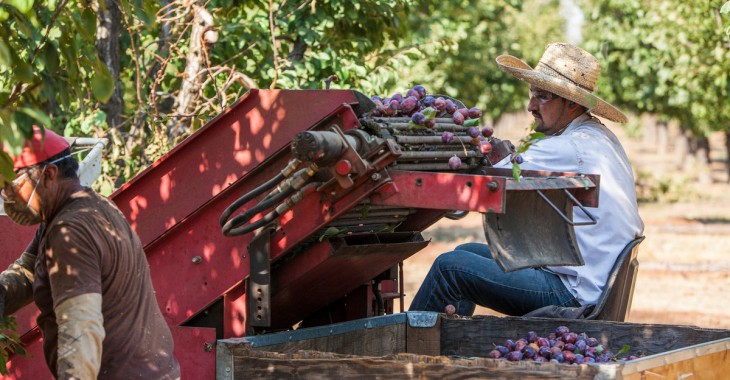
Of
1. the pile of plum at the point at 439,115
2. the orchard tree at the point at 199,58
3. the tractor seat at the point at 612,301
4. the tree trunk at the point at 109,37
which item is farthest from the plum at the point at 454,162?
the tree trunk at the point at 109,37

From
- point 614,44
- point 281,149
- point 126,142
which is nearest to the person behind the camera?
point 281,149

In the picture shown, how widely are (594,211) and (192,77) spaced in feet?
A: 10.4

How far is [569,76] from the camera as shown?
5.74m

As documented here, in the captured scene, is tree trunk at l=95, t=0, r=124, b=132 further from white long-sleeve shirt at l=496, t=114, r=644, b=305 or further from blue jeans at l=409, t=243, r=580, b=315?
white long-sleeve shirt at l=496, t=114, r=644, b=305

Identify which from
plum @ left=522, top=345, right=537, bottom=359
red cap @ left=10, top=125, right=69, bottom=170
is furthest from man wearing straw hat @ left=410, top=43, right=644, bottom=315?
red cap @ left=10, top=125, right=69, bottom=170

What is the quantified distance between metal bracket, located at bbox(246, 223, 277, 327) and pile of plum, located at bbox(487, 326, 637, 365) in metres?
1.09

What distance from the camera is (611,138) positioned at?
18.2ft

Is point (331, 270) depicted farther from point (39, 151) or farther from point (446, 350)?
point (39, 151)

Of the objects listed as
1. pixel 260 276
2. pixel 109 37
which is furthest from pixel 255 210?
pixel 109 37

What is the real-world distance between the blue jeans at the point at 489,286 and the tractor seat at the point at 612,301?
12 centimetres

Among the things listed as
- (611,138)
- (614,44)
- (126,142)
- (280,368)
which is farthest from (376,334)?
(614,44)

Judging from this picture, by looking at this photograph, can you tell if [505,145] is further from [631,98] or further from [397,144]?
[631,98]

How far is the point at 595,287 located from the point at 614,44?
20.0 meters

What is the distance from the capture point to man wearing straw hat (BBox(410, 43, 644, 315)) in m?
5.27
